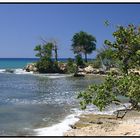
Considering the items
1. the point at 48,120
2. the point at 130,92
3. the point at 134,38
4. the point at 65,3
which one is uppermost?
the point at 65,3

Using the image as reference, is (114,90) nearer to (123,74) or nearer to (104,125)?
(123,74)

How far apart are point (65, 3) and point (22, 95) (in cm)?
1148

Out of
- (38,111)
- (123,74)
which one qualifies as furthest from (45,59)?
(123,74)

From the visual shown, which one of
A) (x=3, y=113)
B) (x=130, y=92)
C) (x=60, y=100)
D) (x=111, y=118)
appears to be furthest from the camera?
(x=60, y=100)

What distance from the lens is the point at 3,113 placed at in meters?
12.2

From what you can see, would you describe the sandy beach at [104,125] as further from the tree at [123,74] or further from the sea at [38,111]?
the tree at [123,74]

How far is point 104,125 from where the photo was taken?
9.78 m

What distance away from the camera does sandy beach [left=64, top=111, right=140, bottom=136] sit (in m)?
8.55

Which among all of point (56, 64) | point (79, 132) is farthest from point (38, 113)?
point (56, 64)

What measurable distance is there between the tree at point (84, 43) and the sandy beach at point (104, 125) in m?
18.5

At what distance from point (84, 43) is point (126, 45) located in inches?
1060

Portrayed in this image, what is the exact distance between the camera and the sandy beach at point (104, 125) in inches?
337

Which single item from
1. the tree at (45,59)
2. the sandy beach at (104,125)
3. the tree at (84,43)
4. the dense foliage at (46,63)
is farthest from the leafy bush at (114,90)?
the tree at (84,43)

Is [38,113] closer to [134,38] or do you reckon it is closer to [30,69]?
[134,38]
